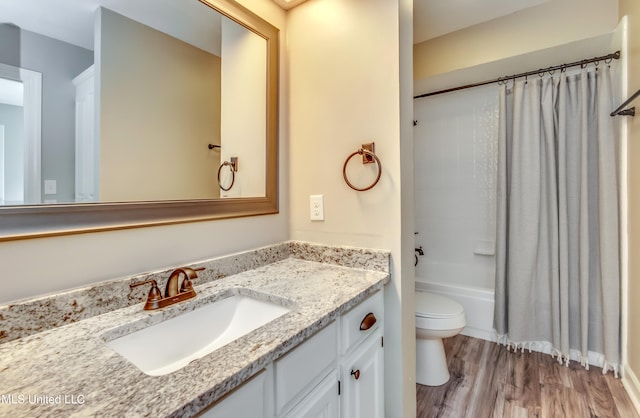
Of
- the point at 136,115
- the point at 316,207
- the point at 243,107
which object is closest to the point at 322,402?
the point at 316,207

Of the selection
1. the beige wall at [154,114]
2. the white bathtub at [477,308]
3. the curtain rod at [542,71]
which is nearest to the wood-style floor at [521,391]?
the white bathtub at [477,308]

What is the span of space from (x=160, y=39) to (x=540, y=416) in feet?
8.25

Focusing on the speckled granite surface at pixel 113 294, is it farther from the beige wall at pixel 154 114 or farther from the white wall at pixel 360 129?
the beige wall at pixel 154 114

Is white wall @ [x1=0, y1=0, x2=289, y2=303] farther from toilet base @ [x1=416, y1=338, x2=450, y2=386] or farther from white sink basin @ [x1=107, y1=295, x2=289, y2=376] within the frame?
toilet base @ [x1=416, y1=338, x2=450, y2=386]

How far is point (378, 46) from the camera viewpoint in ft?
4.15

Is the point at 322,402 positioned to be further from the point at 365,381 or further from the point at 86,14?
the point at 86,14

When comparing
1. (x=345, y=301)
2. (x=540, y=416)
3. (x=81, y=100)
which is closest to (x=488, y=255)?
(x=540, y=416)

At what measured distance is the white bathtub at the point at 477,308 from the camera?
238 centimetres

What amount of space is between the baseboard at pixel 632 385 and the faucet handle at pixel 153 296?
2.42 meters

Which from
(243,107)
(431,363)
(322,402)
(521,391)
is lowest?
(521,391)

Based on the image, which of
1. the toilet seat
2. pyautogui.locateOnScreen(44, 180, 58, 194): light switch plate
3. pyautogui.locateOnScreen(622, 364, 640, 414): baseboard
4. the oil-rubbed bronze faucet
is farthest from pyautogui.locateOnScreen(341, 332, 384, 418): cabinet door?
pyautogui.locateOnScreen(622, 364, 640, 414): baseboard

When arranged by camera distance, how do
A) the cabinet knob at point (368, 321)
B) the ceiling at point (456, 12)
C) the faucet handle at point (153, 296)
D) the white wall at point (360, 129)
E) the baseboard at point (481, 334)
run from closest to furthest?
the faucet handle at point (153, 296) → the cabinet knob at point (368, 321) → the white wall at point (360, 129) → the ceiling at point (456, 12) → the baseboard at point (481, 334)

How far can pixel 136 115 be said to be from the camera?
1.03 m

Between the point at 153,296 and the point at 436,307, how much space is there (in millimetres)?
1648
